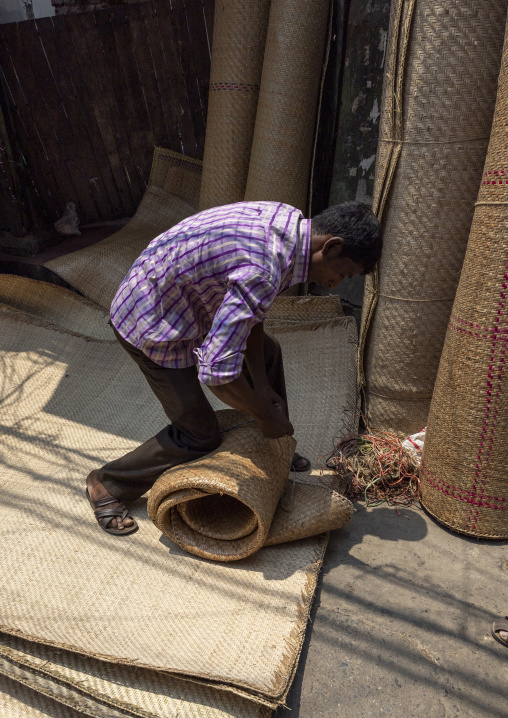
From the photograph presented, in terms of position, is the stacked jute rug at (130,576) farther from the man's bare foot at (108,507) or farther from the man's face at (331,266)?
the man's face at (331,266)

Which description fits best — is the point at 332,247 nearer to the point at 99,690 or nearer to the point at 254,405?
the point at 254,405

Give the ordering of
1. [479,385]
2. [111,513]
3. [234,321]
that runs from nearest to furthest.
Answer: [234,321] → [479,385] → [111,513]

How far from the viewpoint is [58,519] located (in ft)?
7.34

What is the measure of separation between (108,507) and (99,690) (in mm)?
777

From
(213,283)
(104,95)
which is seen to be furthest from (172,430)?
(104,95)

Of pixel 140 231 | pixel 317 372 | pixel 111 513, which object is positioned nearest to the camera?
pixel 111 513

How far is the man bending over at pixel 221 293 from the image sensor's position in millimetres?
1547

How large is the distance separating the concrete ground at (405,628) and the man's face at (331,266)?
112 cm

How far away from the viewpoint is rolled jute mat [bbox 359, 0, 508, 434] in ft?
6.91

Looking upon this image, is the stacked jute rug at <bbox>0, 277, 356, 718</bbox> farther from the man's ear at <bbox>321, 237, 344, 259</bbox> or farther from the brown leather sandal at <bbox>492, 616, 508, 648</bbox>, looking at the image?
the man's ear at <bbox>321, 237, 344, 259</bbox>

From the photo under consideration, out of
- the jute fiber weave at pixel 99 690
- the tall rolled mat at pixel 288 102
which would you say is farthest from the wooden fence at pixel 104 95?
the jute fiber weave at pixel 99 690

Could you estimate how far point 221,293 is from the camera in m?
1.76

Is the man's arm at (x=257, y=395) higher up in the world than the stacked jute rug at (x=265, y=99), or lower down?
lower down

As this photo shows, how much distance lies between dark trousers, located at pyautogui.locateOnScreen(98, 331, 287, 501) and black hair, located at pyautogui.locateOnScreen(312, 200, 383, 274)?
64 cm
